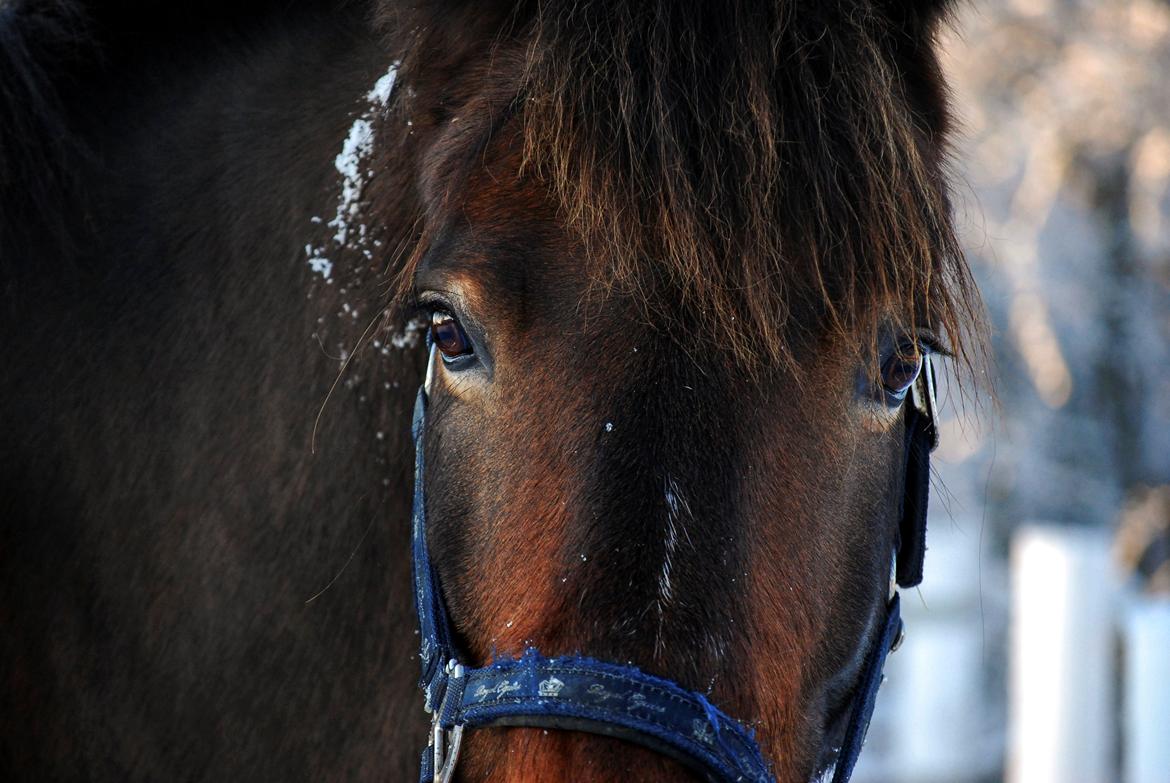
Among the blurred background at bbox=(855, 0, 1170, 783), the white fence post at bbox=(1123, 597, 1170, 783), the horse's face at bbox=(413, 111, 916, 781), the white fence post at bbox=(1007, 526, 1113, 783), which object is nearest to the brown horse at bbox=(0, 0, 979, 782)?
the horse's face at bbox=(413, 111, 916, 781)

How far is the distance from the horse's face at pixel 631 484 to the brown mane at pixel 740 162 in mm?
51

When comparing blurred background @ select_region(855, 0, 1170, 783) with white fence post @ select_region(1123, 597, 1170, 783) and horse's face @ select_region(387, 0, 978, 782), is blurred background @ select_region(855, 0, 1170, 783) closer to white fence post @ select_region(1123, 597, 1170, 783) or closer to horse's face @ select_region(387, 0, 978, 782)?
white fence post @ select_region(1123, 597, 1170, 783)

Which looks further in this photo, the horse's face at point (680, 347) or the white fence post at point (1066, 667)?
the white fence post at point (1066, 667)

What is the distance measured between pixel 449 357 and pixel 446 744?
55 cm

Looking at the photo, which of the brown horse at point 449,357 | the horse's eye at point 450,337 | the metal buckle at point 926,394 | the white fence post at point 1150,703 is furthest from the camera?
the white fence post at point 1150,703

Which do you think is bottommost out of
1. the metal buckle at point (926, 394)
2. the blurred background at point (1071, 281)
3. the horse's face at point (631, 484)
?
the horse's face at point (631, 484)

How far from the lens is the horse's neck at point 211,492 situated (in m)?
1.83

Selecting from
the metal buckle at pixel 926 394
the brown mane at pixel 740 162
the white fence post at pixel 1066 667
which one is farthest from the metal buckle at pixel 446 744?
the white fence post at pixel 1066 667

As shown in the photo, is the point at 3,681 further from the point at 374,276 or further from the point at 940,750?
the point at 940,750

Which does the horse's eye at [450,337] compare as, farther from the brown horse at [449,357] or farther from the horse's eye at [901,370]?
the horse's eye at [901,370]

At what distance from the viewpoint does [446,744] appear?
1494 mm

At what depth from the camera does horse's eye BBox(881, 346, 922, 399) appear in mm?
1620

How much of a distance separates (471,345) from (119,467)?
73cm

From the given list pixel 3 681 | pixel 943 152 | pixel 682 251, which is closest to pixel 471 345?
pixel 682 251
